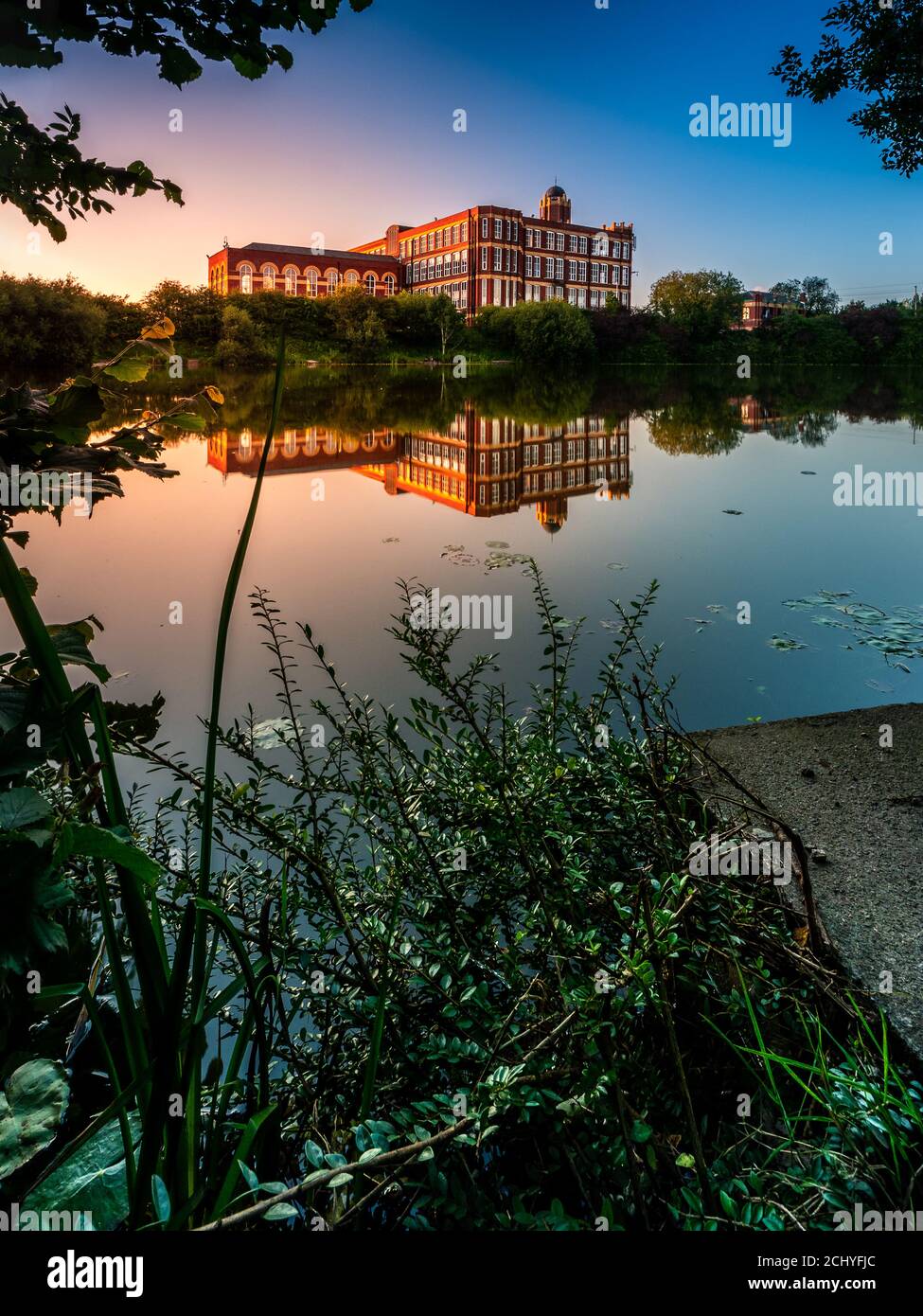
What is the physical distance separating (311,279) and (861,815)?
45.7m

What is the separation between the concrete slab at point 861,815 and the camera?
1609mm

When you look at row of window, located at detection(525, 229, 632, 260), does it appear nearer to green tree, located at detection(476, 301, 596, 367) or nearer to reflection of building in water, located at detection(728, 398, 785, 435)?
green tree, located at detection(476, 301, 596, 367)

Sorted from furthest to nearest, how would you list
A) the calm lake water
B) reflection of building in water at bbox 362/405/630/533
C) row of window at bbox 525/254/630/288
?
row of window at bbox 525/254/630/288
reflection of building in water at bbox 362/405/630/533
the calm lake water

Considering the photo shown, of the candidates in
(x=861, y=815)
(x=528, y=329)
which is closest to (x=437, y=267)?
(x=528, y=329)

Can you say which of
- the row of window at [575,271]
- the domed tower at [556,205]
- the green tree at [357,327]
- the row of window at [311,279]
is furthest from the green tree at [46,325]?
the domed tower at [556,205]

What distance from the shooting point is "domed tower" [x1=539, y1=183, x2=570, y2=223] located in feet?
184

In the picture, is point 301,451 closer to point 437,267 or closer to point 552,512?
point 552,512

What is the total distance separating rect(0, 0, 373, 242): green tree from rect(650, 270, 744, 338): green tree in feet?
132

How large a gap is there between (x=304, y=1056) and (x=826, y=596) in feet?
16.6

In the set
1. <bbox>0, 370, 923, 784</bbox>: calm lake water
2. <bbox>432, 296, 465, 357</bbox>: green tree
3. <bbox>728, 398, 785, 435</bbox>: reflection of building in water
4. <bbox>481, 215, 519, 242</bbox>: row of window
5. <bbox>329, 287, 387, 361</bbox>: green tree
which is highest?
<bbox>481, 215, 519, 242</bbox>: row of window

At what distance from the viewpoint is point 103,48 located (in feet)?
3.65

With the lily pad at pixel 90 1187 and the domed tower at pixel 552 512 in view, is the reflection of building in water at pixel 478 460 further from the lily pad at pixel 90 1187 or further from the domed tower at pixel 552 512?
the lily pad at pixel 90 1187

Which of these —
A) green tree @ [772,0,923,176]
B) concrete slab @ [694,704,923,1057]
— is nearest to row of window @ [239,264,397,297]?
green tree @ [772,0,923,176]
